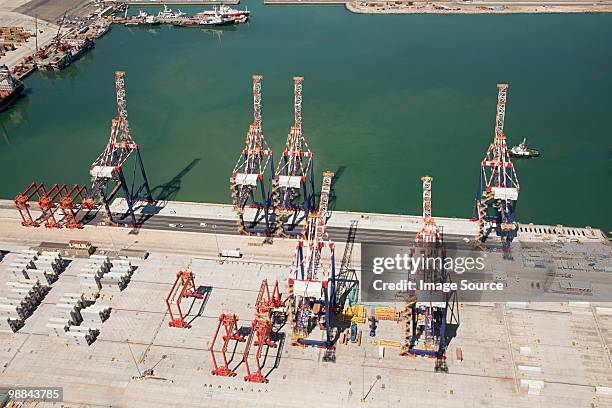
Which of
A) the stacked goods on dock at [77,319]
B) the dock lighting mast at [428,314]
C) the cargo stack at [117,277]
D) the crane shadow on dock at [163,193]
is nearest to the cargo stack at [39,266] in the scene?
the stacked goods on dock at [77,319]

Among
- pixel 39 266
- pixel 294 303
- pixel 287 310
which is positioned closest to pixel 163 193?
pixel 39 266

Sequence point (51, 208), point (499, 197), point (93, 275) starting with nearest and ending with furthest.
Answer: point (93, 275), point (499, 197), point (51, 208)

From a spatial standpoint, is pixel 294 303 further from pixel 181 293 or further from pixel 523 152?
pixel 523 152

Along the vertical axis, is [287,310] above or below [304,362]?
above

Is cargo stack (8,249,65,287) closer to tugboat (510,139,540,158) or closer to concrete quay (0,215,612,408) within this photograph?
concrete quay (0,215,612,408)

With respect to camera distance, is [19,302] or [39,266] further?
[39,266]

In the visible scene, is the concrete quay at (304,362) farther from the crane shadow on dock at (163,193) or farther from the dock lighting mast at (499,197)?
the crane shadow on dock at (163,193)

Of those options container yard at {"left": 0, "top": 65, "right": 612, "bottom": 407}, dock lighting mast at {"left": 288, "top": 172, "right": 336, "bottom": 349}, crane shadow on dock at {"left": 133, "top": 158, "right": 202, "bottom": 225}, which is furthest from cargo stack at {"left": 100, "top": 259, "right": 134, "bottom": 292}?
dock lighting mast at {"left": 288, "top": 172, "right": 336, "bottom": 349}
